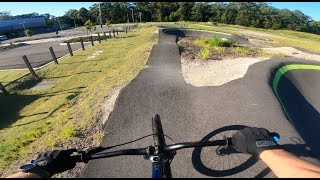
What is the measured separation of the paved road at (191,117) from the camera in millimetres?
5449

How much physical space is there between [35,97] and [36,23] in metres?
104

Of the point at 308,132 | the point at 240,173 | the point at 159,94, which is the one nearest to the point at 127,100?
the point at 159,94

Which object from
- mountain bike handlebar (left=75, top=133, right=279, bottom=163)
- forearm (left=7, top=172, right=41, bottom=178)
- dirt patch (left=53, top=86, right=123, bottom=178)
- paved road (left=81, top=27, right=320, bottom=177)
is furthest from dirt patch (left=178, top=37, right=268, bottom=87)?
forearm (left=7, top=172, right=41, bottom=178)

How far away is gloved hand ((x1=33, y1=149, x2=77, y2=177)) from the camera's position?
120 inches

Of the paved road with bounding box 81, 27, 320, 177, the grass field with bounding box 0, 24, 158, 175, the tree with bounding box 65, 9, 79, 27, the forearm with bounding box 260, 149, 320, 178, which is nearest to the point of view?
the forearm with bounding box 260, 149, 320, 178

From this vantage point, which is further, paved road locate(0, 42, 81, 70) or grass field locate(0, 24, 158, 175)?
paved road locate(0, 42, 81, 70)

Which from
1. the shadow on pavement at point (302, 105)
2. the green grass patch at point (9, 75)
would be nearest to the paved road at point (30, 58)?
the green grass patch at point (9, 75)

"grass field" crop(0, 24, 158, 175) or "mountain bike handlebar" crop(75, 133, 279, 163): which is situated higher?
"mountain bike handlebar" crop(75, 133, 279, 163)

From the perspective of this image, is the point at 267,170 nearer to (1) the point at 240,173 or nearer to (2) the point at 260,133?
(1) the point at 240,173

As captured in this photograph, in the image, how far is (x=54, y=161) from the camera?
3.09 meters

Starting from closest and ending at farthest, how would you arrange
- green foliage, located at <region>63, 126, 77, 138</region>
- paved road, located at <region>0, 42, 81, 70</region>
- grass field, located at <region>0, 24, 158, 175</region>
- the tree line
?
green foliage, located at <region>63, 126, 77, 138</region>
grass field, located at <region>0, 24, 158, 175</region>
paved road, located at <region>0, 42, 81, 70</region>
the tree line

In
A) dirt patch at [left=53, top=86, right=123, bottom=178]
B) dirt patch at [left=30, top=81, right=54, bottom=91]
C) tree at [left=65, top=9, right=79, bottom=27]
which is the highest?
tree at [left=65, top=9, right=79, bottom=27]

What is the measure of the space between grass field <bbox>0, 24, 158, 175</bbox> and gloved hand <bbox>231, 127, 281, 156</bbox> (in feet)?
14.2

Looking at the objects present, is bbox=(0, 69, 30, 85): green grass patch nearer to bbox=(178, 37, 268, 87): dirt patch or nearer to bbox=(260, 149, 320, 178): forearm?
bbox=(178, 37, 268, 87): dirt patch
